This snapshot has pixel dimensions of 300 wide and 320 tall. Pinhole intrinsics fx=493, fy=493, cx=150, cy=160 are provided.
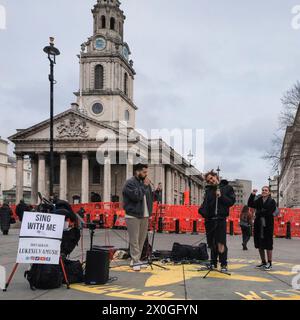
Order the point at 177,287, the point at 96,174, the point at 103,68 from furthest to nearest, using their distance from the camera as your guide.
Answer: the point at 103,68, the point at 96,174, the point at 177,287

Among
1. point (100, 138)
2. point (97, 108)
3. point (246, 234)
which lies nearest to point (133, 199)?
point (246, 234)

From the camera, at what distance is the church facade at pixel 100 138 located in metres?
66.6

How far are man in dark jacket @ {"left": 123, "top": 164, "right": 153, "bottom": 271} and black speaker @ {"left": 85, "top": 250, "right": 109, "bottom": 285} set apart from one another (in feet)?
5.05

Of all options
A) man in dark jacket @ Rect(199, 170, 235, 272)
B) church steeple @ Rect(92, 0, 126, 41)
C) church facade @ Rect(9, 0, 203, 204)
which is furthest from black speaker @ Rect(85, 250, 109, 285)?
church steeple @ Rect(92, 0, 126, 41)

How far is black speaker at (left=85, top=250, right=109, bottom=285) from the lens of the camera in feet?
27.1

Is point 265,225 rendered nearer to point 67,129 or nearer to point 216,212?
point 216,212

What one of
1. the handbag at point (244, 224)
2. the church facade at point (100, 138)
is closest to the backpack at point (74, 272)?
the handbag at point (244, 224)

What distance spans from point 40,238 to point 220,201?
3.77m

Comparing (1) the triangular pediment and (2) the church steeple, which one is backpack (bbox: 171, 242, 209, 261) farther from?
(2) the church steeple

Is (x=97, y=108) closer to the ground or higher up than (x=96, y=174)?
higher up

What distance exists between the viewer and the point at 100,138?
66.1m

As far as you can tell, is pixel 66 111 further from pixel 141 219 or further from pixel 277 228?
pixel 141 219

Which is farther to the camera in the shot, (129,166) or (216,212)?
(129,166)
